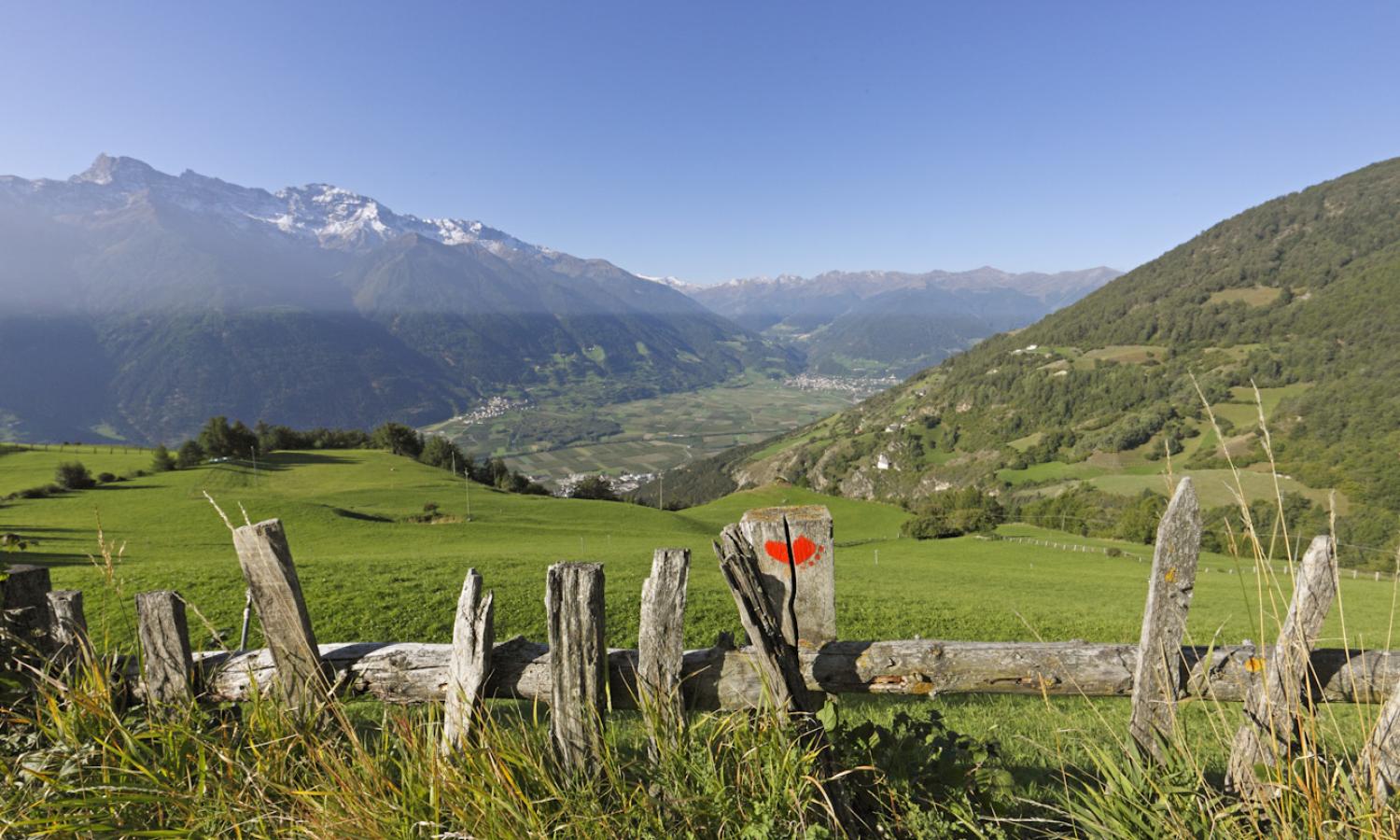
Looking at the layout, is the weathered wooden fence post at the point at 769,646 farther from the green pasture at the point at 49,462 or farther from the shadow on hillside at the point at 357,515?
the green pasture at the point at 49,462

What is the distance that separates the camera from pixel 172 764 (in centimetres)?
308

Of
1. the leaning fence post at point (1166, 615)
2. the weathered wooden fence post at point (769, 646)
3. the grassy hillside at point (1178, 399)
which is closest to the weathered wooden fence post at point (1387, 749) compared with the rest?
the leaning fence post at point (1166, 615)

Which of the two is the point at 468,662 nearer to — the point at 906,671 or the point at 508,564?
the point at 906,671

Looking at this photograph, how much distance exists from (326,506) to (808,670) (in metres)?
38.6

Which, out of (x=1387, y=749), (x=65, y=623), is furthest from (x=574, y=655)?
(x=1387, y=749)

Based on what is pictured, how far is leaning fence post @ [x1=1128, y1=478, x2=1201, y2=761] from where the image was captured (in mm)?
2896

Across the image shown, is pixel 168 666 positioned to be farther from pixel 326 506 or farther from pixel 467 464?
pixel 467 464

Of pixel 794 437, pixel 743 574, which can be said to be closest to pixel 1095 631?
pixel 743 574

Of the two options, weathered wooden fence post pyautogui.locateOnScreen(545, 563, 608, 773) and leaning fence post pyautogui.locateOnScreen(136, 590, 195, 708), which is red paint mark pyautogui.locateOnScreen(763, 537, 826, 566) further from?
leaning fence post pyautogui.locateOnScreen(136, 590, 195, 708)

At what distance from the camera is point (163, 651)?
3504 millimetres

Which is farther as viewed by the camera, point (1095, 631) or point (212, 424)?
point (212, 424)

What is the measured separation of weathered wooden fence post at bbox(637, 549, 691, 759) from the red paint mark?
46 cm

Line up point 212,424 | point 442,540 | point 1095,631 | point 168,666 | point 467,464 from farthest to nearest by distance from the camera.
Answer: point 467,464 < point 212,424 < point 442,540 < point 1095,631 < point 168,666

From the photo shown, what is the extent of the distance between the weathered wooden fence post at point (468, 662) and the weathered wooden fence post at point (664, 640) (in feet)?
2.84
